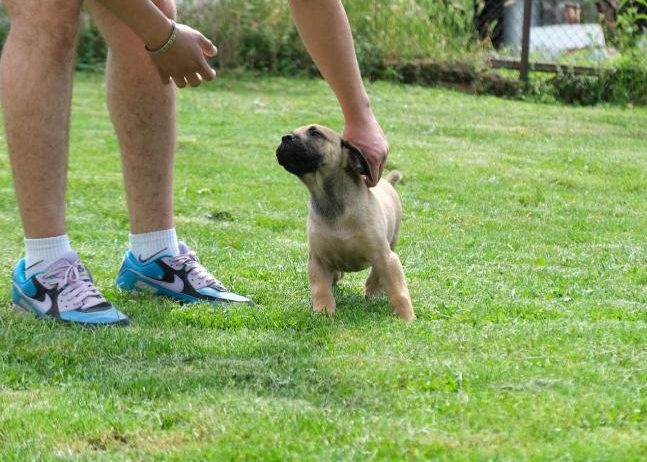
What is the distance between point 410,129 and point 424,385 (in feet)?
22.1

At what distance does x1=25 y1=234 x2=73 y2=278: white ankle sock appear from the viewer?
3760 mm

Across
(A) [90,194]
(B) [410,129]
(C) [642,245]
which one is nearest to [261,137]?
(B) [410,129]

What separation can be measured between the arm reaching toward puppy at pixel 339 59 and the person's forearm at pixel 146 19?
68 cm

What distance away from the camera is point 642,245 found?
552cm

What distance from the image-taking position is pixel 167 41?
11.8 ft

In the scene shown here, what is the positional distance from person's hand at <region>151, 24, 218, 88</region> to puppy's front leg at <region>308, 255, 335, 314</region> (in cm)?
89

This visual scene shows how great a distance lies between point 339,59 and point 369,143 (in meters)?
0.31

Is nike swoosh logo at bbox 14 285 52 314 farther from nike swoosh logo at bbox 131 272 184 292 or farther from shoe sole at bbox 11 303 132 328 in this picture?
nike swoosh logo at bbox 131 272 184 292

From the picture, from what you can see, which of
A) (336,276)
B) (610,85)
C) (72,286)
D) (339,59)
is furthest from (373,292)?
(610,85)

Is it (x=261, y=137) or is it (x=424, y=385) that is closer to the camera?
(x=424, y=385)

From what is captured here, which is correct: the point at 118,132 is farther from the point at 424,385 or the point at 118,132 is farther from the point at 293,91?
the point at 293,91

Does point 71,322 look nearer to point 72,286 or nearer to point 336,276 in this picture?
point 72,286

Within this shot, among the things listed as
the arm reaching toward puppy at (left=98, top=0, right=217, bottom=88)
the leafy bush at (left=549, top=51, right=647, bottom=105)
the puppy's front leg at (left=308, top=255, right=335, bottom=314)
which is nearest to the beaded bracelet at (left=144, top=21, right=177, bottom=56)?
the arm reaching toward puppy at (left=98, top=0, right=217, bottom=88)

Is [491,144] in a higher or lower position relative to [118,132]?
lower
